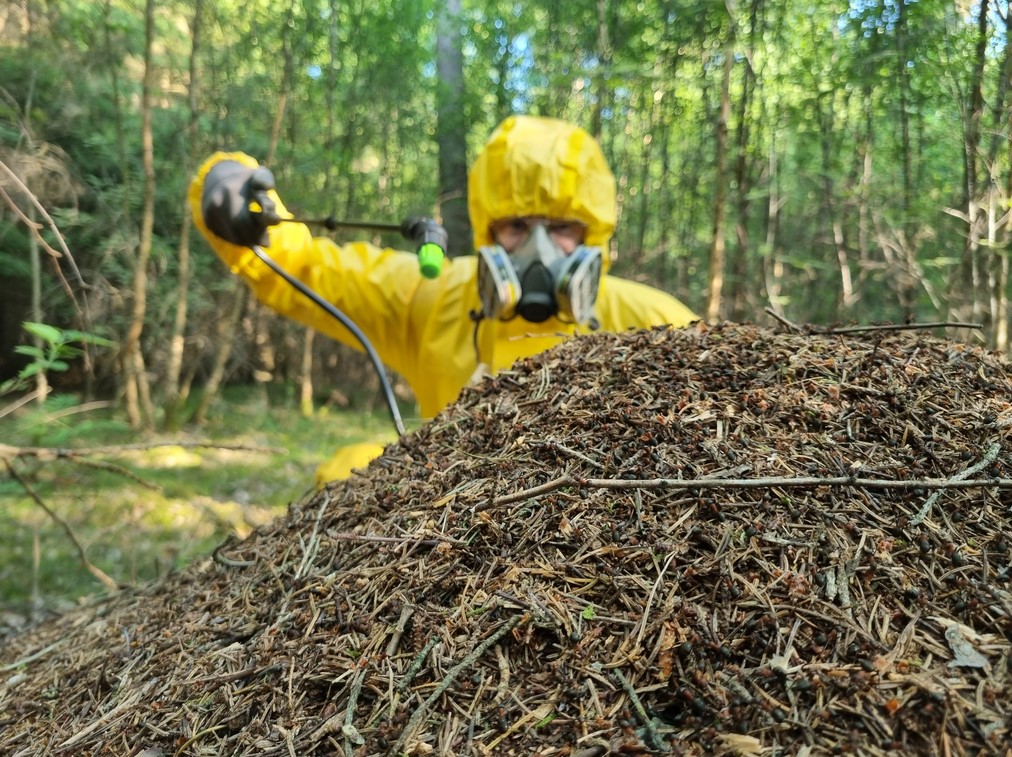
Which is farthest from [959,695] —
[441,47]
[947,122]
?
[441,47]

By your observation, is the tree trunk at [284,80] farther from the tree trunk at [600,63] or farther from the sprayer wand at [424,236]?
the sprayer wand at [424,236]

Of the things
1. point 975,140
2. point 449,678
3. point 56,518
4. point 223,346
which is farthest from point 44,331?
point 223,346

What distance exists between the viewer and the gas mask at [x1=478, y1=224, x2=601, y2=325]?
9.14ft

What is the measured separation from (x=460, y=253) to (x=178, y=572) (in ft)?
19.3

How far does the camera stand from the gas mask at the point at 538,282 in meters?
2.79

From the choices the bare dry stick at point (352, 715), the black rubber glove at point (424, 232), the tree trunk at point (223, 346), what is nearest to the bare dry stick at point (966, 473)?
the bare dry stick at point (352, 715)

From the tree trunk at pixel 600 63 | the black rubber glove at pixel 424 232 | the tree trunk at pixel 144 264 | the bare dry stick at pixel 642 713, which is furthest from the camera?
the tree trunk at pixel 600 63

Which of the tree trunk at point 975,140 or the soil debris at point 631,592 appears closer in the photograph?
the soil debris at point 631,592

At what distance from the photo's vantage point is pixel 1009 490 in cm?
111

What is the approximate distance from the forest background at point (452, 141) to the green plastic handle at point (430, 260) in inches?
46.8

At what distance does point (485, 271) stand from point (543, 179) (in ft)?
1.97

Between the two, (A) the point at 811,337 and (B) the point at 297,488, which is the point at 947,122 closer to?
(A) the point at 811,337

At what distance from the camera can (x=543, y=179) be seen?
9.80 feet

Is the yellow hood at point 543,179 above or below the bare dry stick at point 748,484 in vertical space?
above
